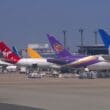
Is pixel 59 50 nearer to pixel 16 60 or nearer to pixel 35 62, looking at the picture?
pixel 35 62

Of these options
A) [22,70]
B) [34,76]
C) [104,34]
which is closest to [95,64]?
[104,34]

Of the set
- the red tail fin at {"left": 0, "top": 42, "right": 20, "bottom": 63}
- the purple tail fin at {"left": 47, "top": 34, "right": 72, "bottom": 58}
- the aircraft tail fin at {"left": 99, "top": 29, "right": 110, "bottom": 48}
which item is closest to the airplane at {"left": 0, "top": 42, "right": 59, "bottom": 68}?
the red tail fin at {"left": 0, "top": 42, "right": 20, "bottom": 63}

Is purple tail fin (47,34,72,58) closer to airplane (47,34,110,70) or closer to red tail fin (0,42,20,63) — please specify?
airplane (47,34,110,70)

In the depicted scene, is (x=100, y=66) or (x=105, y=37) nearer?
(x=105, y=37)

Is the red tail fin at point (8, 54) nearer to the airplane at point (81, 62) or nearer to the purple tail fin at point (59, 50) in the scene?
the purple tail fin at point (59, 50)

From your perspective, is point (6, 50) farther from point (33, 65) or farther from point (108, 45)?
point (108, 45)

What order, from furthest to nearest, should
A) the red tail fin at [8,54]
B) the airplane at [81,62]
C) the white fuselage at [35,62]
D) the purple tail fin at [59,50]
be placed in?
the red tail fin at [8,54]
the white fuselage at [35,62]
the purple tail fin at [59,50]
the airplane at [81,62]

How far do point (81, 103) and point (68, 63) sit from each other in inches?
3413

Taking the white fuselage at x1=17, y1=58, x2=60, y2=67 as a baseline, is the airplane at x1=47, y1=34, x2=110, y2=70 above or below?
below

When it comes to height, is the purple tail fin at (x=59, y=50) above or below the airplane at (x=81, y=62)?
above

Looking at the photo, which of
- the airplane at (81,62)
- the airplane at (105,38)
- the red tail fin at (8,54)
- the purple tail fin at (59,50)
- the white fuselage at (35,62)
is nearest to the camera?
the airplane at (105,38)

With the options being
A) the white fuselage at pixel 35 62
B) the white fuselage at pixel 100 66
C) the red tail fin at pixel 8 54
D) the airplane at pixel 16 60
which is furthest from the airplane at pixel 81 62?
the red tail fin at pixel 8 54

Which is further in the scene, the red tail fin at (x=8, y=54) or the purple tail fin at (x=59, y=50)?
the red tail fin at (x=8, y=54)

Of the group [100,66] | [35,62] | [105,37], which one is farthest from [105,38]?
[35,62]
